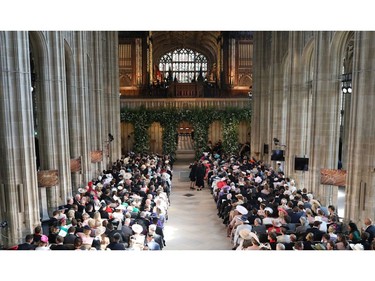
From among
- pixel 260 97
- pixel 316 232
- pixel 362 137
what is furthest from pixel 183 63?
pixel 316 232

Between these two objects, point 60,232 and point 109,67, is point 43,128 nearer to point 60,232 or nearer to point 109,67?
point 60,232

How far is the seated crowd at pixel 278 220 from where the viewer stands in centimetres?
699

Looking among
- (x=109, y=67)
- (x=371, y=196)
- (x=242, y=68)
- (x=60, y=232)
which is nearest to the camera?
(x=60, y=232)

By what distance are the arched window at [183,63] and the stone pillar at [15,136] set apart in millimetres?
31556

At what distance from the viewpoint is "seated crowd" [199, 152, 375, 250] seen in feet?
22.9

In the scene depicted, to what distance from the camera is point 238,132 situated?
83.2 feet

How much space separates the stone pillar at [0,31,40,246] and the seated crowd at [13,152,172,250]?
0.93 metres

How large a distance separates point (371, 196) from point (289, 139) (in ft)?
23.3

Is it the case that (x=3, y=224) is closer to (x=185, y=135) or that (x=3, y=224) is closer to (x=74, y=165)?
(x=74, y=165)

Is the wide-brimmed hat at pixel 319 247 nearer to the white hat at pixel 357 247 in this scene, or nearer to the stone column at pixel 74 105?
the white hat at pixel 357 247

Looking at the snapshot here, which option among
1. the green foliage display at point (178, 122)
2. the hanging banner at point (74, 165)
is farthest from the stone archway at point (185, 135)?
the hanging banner at point (74, 165)

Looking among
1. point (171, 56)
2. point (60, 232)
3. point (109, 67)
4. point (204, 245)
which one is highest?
point (171, 56)

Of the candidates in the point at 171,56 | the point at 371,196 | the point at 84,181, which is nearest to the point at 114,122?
the point at 84,181

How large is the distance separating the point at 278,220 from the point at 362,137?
10.4 ft
